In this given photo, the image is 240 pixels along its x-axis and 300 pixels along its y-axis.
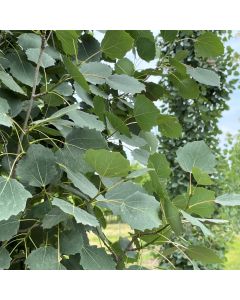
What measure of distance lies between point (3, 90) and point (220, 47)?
464 millimetres

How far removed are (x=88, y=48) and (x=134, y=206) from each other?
0.40 meters

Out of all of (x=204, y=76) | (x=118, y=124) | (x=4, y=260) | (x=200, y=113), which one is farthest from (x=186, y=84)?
(x=200, y=113)

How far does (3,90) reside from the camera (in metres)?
0.81

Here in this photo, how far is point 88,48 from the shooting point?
929 millimetres

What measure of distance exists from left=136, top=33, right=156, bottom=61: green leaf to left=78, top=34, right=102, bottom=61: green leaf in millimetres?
101

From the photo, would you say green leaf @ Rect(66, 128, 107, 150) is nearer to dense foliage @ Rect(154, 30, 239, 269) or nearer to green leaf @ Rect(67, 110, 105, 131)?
green leaf @ Rect(67, 110, 105, 131)

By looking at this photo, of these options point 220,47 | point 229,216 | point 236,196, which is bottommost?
point 229,216

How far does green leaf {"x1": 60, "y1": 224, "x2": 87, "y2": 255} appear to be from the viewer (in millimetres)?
705
